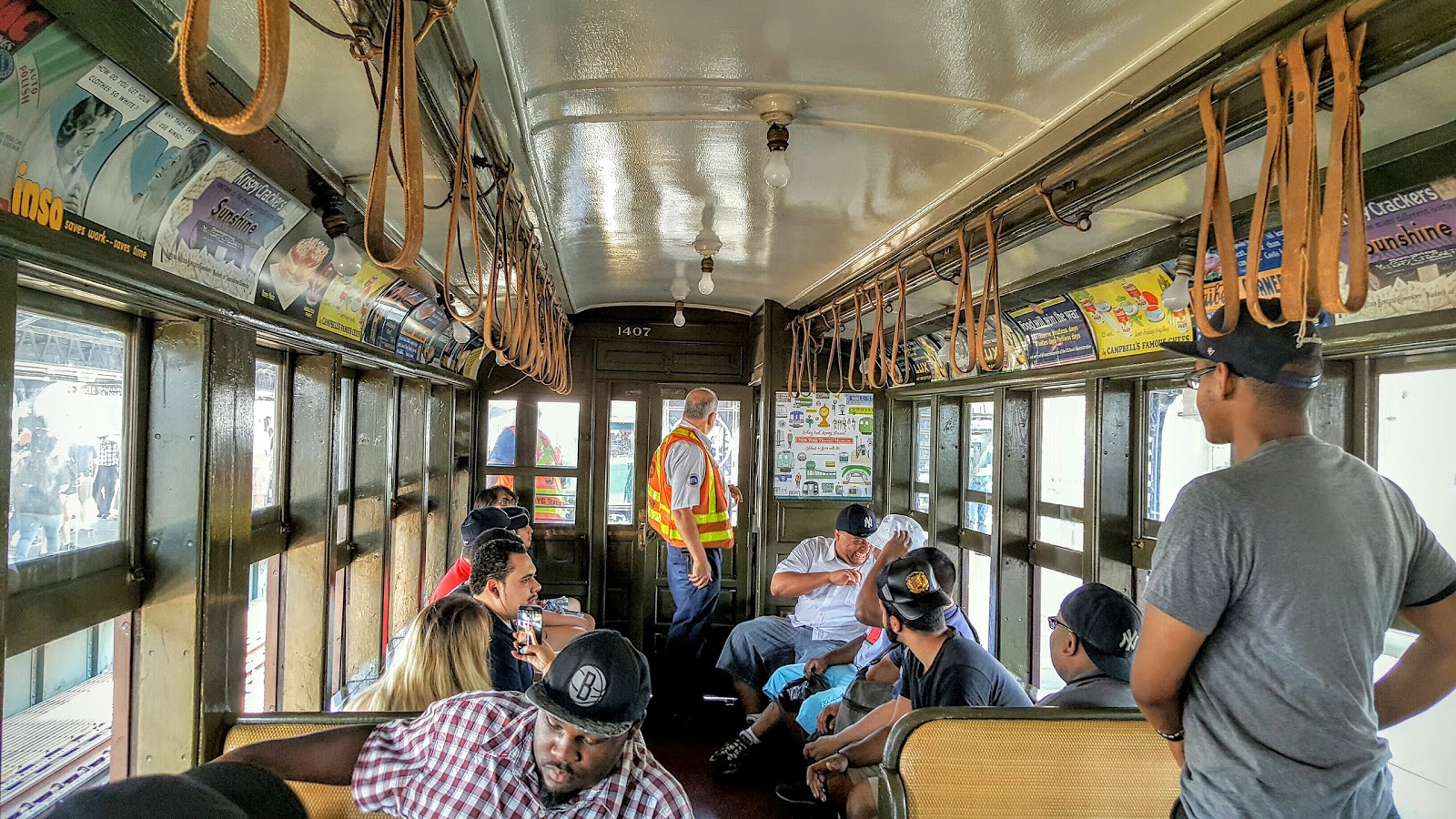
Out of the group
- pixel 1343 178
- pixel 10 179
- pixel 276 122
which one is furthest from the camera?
pixel 276 122

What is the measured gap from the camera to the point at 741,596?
6422 mm

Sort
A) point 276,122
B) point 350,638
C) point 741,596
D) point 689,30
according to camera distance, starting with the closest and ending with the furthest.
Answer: point 689,30 < point 276,122 < point 350,638 < point 741,596

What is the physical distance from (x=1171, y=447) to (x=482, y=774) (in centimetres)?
332

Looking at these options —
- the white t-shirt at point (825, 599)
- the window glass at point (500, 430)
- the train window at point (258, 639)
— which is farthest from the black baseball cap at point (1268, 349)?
the window glass at point (500, 430)

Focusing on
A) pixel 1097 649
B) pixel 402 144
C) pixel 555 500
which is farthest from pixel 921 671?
pixel 555 500

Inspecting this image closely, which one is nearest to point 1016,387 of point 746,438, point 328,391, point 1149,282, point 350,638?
point 1149,282

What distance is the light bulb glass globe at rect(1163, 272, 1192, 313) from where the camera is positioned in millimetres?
2555

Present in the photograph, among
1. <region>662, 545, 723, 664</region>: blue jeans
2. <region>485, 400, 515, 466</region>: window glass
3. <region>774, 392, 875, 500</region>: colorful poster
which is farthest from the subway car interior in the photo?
<region>485, 400, 515, 466</region>: window glass

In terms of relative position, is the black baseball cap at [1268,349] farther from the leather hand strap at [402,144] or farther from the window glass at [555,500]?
the window glass at [555,500]

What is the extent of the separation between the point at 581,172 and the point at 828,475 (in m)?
3.70

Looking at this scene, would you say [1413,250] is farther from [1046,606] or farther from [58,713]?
[58,713]

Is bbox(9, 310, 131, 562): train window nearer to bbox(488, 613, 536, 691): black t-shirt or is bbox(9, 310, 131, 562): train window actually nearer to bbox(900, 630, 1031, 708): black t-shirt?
bbox(488, 613, 536, 691): black t-shirt

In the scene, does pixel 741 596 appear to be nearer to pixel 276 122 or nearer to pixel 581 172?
pixel 581 172

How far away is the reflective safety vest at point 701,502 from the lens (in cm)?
489
